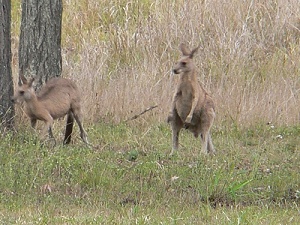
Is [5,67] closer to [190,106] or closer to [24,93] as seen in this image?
[24,93]

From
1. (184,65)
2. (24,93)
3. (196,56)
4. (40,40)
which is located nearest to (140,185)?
(184,65)

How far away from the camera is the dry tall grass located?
1218 centimetres

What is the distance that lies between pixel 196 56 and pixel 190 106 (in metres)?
4.42

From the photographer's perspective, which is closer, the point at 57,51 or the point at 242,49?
the point at 57,51

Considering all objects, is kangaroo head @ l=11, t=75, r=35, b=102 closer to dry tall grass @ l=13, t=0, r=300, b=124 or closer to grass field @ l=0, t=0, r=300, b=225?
grass field @ l=0, t=0, r=300, b=225

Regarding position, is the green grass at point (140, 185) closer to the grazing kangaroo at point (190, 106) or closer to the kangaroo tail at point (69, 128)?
the kangaroo tail at point (69, 128)

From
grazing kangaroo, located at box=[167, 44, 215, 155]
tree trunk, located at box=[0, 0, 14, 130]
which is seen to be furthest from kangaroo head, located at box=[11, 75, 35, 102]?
grazing kangaroo, located at box=[167, 44, 215, 155]

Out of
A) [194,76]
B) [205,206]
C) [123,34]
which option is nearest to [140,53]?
[123,34]

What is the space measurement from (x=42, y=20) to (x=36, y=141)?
2.52 m

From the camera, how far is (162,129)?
37.9 feet

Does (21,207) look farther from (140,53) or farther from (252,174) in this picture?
(140,53)

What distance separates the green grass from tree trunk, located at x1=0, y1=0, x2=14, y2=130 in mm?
324

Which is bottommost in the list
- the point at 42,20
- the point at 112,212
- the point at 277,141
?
the point at 277,141

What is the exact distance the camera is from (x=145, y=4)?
17.6m
